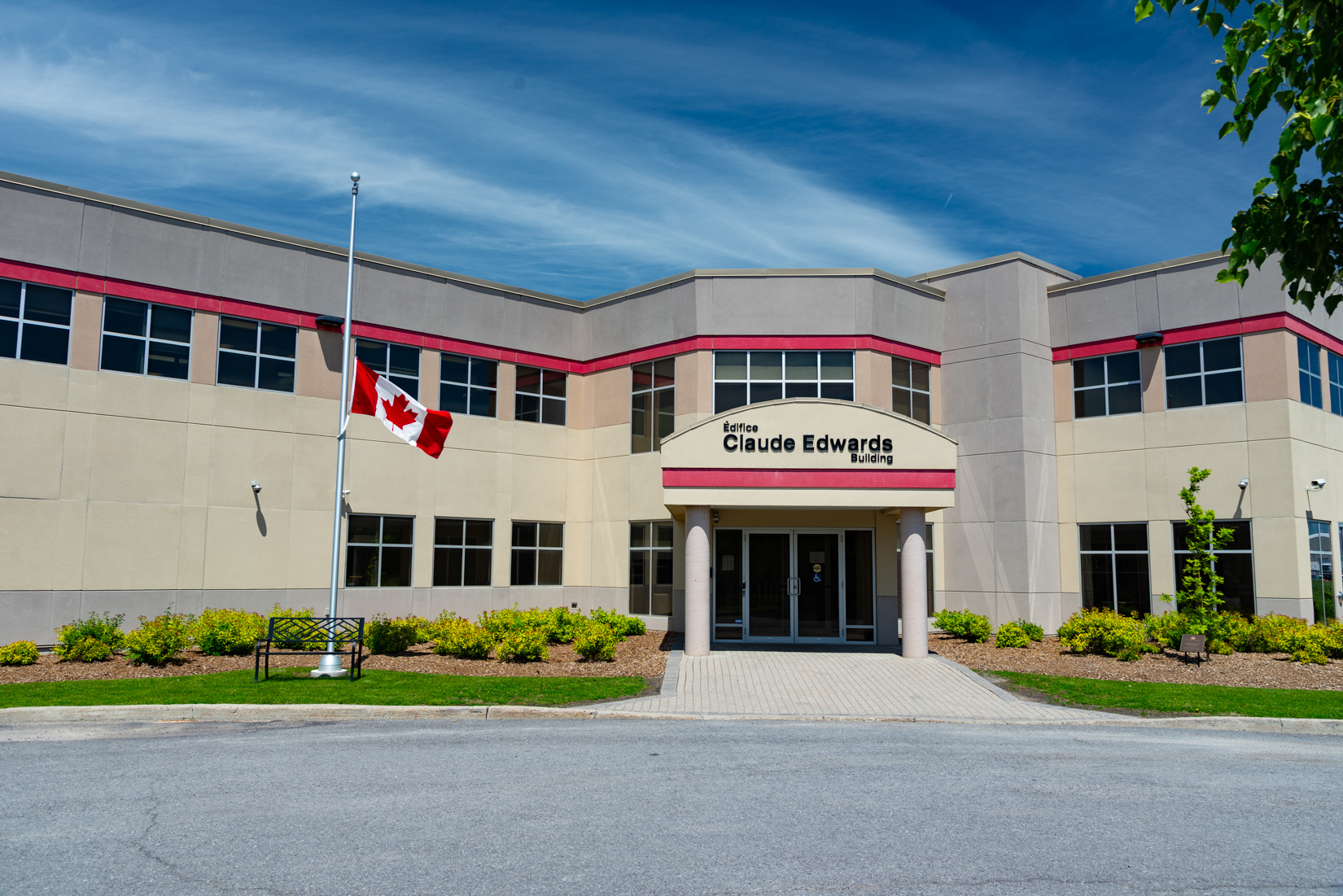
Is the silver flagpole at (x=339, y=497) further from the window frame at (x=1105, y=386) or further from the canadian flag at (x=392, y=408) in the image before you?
the window frame at (x=1105, y=386)

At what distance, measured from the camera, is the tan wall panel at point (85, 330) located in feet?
65.2

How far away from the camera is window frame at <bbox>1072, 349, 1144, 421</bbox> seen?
24.6 metres

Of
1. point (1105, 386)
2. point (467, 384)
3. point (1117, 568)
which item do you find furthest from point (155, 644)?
point (1105, 386)

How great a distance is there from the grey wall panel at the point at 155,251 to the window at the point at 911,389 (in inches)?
649

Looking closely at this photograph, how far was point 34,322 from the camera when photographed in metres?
19.5

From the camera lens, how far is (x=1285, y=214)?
18.2ft

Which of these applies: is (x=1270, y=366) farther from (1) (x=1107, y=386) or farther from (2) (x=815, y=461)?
(2) (x=815, y=461)

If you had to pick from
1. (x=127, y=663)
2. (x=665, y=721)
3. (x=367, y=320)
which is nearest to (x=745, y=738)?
(x=665, y=721)

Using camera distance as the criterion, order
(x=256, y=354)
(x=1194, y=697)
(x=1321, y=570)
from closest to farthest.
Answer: (x=1194, y=697), (x=256, y=354), (x=1321, y=570)

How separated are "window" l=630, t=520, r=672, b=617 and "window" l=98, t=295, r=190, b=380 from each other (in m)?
11.6

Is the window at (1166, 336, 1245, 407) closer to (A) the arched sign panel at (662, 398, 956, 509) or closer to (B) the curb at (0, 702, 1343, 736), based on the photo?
(A) the arched sign panel at (662, 398, 956, 509)

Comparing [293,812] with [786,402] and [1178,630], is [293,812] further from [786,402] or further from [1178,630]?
[1178,630]

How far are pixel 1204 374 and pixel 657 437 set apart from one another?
533 inches

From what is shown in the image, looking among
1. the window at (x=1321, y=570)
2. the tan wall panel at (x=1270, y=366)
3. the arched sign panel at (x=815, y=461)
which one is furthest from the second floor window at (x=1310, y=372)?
the arched sign panel at (x=815, y=461)
